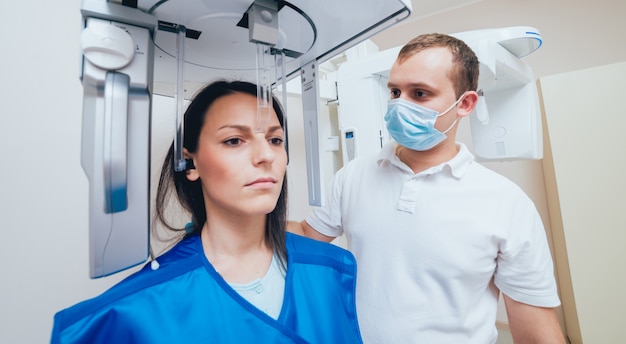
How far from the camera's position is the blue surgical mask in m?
0.93

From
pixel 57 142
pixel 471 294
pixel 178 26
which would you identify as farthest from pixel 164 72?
A: pixel 471 294

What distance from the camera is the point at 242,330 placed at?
564 millimetres

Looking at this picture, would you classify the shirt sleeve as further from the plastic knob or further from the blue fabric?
the plastic knob

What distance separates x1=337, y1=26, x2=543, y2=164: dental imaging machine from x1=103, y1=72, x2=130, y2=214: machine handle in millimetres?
1061

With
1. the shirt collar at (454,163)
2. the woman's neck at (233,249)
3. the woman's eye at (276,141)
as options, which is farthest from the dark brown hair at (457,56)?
the woman's neck at (233,249)

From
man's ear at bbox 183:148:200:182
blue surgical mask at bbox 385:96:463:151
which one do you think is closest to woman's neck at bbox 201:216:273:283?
man's ear at bbox 183:148:200:182

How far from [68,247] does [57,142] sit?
273 millimetres

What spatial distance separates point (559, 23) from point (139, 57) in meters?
3.06

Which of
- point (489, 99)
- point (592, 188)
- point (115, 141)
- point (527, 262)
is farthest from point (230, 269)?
point (592, 188)

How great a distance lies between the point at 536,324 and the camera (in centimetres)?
90

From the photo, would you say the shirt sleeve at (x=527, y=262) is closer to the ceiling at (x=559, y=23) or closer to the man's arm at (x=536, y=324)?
the man's arm at (x=536, y=324)

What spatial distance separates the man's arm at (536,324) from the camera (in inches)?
34.5

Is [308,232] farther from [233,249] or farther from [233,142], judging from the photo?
[233,142]

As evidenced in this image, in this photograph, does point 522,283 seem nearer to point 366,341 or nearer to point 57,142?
point 366,341
